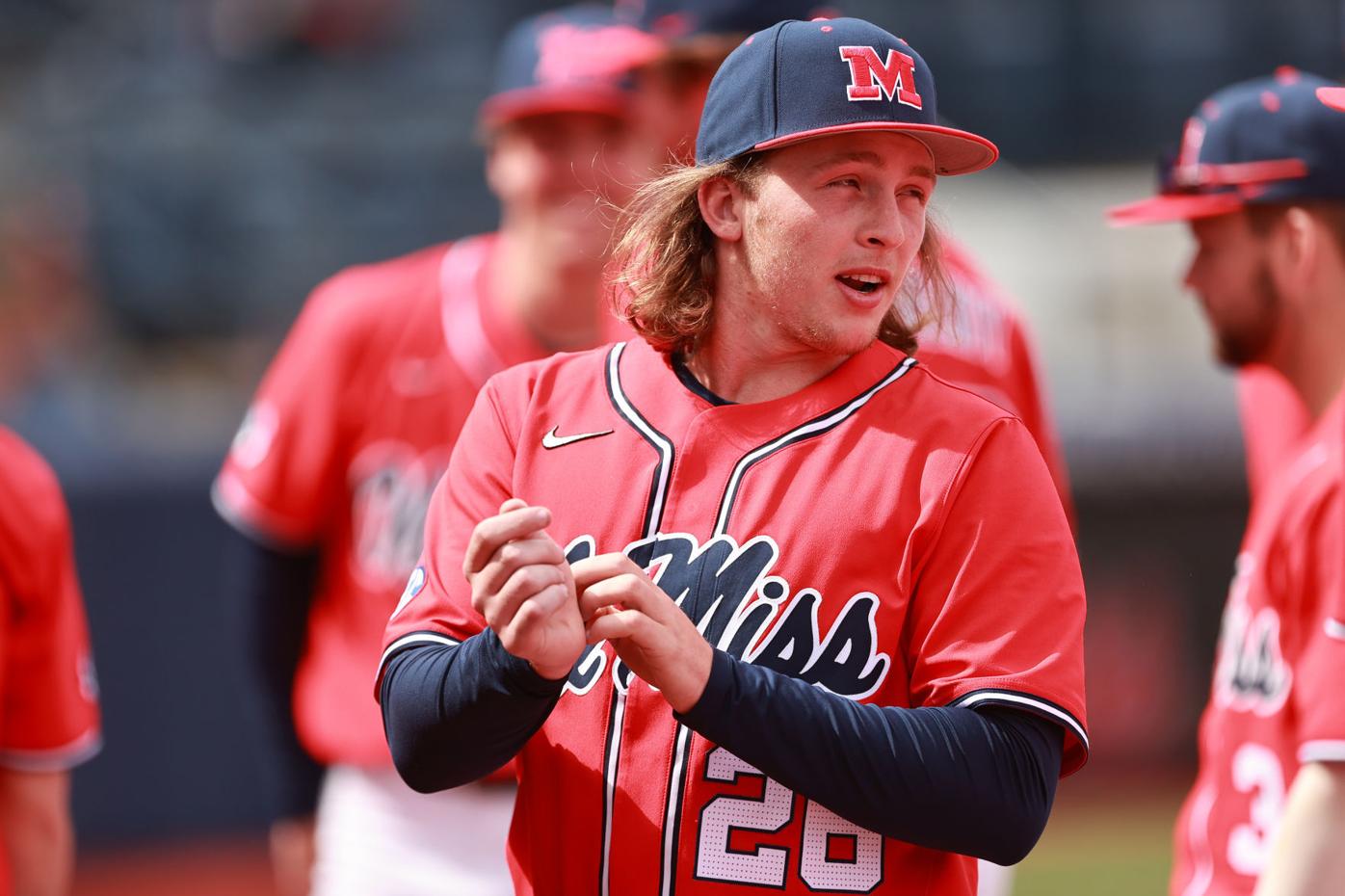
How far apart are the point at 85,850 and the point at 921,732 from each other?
6.02 m

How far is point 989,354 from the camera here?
329cm

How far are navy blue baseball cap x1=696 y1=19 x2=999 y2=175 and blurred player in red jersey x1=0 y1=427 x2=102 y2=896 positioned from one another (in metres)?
1.25

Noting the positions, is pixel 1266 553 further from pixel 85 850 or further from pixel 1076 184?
pixel 1076 184

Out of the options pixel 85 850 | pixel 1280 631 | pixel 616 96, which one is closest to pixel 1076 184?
pixel 85 850

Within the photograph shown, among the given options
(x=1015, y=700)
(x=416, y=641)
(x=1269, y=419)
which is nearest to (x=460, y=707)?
(x=416, y=641)

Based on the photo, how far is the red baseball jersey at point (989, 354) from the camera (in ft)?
10.5

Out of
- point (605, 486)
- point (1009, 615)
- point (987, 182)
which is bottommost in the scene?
point (1009, 615)

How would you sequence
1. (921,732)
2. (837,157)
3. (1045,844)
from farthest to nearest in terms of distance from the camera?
(1045,844) → (837,157) → (921,732)

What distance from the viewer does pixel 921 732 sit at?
5.69 feet

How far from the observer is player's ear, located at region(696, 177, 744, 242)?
78.7 inches

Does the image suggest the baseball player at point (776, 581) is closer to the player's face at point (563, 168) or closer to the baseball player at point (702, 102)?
the baseball player at point (702, 102)

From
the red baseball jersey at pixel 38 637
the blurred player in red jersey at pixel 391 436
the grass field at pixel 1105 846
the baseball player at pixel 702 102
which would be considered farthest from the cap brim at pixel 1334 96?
the grass field at pixel 1105 846

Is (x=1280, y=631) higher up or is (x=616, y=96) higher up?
(x=616, y=96)

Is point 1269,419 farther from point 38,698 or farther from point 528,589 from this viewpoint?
point 38,698
